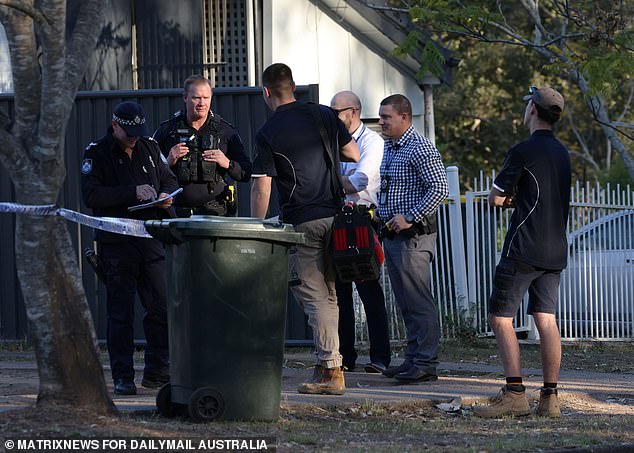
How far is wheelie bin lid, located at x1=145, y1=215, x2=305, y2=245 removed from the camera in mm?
6297

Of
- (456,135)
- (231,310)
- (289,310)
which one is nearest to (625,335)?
(289,310)

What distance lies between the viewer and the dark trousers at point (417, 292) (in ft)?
27.9

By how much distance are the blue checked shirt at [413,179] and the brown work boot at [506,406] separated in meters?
1.65

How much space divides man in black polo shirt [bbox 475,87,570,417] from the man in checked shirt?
122 cm

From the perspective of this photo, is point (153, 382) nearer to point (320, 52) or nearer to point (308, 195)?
point (308, 195)

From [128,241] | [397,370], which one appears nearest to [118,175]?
[128,241]

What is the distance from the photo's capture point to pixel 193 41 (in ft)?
47.2

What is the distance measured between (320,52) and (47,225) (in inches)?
334

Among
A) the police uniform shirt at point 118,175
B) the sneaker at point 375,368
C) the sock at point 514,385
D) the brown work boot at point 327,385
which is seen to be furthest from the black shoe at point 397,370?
the police uniform shirt at point 118,175

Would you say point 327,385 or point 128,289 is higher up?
point 128,289

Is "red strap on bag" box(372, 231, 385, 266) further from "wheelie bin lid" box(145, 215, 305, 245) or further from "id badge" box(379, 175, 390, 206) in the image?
"wheelie bin lid" box(145, 215, 305, 245)

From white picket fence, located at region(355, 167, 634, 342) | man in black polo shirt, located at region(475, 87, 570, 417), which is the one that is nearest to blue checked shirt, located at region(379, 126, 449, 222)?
man in black polo shirt, located at region(475, 87, 570, 417)

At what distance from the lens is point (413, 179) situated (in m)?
8.57

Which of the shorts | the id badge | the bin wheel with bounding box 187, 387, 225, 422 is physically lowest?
the bin wheel with bounding box 187, 387, 225, 422
